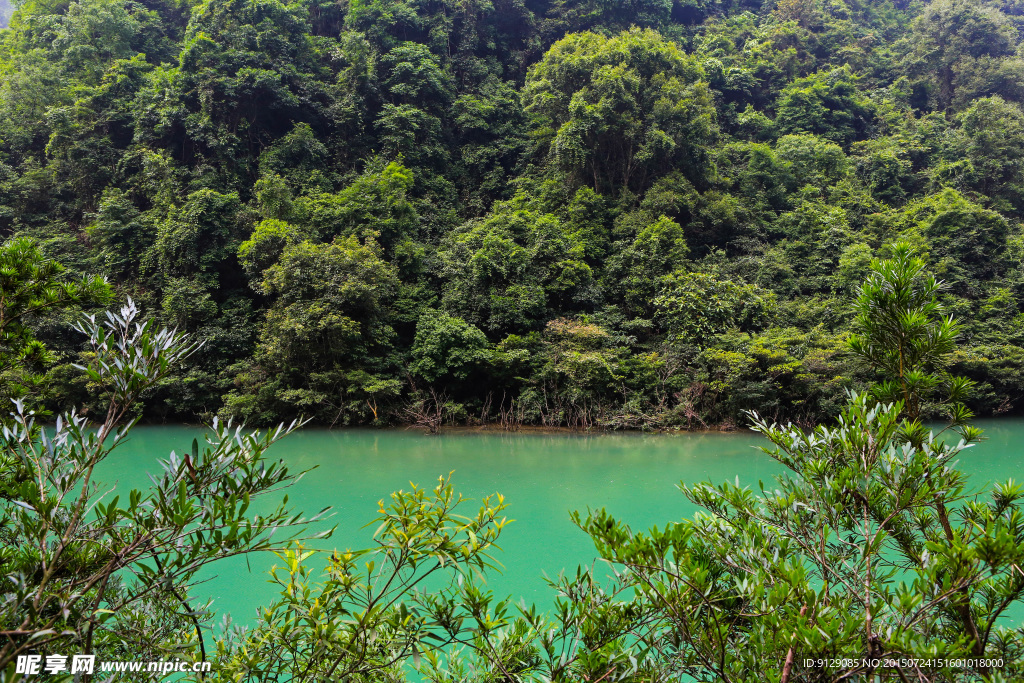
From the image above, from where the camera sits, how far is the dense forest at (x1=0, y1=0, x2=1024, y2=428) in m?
11.2

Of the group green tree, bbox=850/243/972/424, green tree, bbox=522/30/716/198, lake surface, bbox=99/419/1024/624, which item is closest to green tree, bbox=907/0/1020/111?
green tree, bbox=522/30/716/198

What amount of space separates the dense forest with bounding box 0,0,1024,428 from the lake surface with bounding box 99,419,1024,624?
1033 mm

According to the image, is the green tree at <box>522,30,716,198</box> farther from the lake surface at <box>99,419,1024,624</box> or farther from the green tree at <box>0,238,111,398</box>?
the green tree at <box>0,238,111,398</box>

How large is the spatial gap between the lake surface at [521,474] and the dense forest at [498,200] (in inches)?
40.7

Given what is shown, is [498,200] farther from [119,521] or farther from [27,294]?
[119,521]

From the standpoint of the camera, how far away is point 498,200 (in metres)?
15.2

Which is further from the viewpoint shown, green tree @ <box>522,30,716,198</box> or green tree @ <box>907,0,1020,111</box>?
green tree @ <box>907,0,1020,111</box>

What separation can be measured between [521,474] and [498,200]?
31.6 feet

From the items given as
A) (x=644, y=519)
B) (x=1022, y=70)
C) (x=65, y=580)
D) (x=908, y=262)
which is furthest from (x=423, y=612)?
(x=1022, y=70)

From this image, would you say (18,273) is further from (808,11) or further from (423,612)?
(808,11)

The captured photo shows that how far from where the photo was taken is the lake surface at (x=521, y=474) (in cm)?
424

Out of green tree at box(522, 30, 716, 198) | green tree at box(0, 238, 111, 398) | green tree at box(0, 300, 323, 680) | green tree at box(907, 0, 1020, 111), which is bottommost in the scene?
green tree at box(0, 300, 323, 680)

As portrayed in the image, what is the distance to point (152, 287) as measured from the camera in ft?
41.6

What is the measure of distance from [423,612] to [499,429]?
32.6 ft
